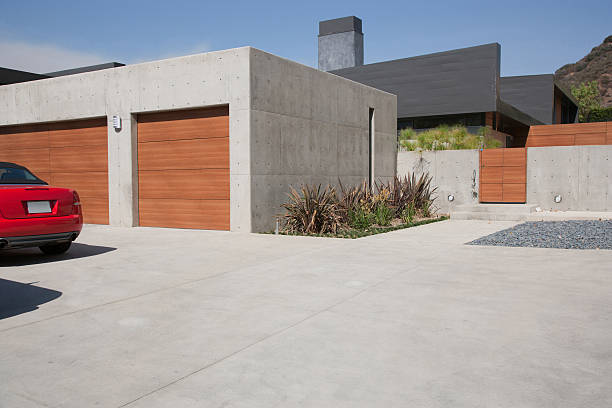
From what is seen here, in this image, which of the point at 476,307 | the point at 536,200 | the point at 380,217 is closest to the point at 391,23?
the point at 536,200

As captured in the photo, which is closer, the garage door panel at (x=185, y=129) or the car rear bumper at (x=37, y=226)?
the car rear bumper at (x=37, y=226)

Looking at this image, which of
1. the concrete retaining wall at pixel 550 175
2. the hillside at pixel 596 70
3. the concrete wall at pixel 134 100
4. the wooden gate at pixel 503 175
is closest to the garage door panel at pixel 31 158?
the concrete wall at pixel 134 100

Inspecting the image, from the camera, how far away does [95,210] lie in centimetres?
1258

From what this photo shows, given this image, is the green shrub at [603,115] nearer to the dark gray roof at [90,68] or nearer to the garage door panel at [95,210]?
the dark gray roof at [90,68]

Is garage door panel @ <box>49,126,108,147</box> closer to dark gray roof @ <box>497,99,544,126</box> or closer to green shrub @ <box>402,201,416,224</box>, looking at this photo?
green shrub @ <box>402,201,416,224</box>

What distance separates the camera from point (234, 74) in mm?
10203

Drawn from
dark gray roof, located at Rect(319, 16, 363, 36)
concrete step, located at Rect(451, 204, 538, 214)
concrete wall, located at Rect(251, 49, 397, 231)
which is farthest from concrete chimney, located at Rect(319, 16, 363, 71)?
concrete step, located at Rect(451, 204, 538, 214)

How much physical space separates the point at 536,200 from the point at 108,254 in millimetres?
13598

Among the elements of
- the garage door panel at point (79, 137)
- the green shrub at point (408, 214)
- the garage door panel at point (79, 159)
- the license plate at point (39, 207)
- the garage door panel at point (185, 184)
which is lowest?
the green shrub at point (408, 214)

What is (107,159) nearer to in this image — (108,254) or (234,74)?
(234,74)

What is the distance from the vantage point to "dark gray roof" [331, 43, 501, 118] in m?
28.0

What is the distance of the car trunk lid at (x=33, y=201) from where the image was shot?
20.2 feet

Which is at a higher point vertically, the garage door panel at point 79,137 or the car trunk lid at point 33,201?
the garage door panel at point 79,137

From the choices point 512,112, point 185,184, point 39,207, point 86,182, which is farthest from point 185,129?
point 512,112
